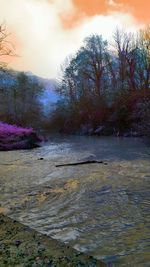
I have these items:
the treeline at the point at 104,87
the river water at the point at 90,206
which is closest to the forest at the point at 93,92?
the treeline at the point at 104,87

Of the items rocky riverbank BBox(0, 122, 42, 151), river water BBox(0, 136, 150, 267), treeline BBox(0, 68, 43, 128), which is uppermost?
treeline BBox(0, 68, 43, 128)

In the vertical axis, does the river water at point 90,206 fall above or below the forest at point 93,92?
below

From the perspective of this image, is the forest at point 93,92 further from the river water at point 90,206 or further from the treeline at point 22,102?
the river water at point 90,206

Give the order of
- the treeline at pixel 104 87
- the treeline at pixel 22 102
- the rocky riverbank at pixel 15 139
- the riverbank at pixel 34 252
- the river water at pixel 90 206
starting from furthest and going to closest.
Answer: the treeline at pixel 22 102
the treeline at pixel 104 87
the rocky riverbank at pixel 15 139
the river water at pixel 90 206
the riverbank at pixel 34 252

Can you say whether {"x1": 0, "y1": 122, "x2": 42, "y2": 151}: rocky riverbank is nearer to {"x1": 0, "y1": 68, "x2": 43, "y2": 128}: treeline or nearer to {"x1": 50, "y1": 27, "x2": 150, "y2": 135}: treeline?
{"x1": 50, "y1": 27, "x2": 150, "y2": 135}: treeline

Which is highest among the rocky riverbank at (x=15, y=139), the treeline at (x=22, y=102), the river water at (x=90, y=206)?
the treeline at (x=22, y=102)

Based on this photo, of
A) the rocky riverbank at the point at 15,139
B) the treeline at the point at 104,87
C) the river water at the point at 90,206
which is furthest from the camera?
the treeline at the point at 104,87

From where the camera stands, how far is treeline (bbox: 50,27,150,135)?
95.7 ft

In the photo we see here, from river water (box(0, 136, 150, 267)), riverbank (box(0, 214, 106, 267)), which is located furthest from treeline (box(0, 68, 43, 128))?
riverbank (box(0, 214, 106, 267))

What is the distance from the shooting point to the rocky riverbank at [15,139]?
1698 centimetres

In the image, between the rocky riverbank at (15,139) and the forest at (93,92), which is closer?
the rocky riverbank at (15,139)

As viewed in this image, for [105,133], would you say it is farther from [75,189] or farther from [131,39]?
[75,189]

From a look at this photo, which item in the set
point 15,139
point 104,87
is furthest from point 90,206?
point 104,87

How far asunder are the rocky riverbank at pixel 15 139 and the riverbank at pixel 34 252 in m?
13.1
